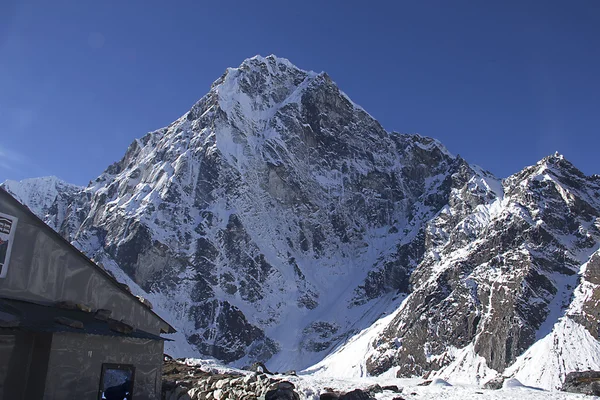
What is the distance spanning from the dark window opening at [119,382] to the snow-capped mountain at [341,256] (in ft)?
303

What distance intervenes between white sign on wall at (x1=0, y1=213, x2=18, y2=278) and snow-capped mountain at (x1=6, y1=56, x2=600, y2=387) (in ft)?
316

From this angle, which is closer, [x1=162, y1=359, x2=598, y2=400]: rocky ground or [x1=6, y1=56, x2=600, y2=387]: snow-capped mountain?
[x1=162, y1=359, x2=598, y2=400]: rocky ground

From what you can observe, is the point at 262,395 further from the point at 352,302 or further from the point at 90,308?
the point at 352,302

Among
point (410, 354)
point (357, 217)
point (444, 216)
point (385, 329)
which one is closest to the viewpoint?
point (410, 354)

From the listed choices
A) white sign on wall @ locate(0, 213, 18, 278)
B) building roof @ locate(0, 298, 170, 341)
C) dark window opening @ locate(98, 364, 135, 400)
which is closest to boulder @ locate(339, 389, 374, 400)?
building roof @ locate(0, 298, 170, 341)

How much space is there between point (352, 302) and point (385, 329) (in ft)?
87.6

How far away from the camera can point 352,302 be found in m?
160

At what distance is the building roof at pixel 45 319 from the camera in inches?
662

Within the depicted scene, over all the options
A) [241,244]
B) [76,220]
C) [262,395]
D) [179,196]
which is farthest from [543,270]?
[76,220]

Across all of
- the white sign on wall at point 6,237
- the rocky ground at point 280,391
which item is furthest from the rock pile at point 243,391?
the white sign on wall at point 6,237

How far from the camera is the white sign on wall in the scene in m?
18.1

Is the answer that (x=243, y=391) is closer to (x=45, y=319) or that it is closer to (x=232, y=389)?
(x=232, y=389)

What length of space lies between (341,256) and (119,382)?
165m

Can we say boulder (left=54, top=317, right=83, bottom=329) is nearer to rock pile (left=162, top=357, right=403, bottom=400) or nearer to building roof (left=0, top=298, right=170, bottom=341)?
building roof (left=0, top=298, right=170, bottom=341)
